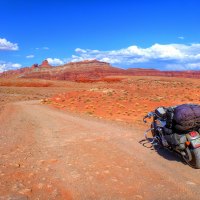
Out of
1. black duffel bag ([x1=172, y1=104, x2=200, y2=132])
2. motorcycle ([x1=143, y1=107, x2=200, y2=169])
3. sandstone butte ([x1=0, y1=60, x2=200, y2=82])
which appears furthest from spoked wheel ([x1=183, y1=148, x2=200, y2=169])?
sandstone butte ([x1=0, y1=60, x2=200, y2=82])

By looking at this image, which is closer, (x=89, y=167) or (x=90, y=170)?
(x=90, y=170)

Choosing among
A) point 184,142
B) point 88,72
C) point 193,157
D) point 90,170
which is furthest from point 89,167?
point 88,72

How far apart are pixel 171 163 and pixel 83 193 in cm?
263

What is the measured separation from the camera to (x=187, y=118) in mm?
6793

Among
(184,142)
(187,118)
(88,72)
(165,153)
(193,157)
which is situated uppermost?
Result: (88,72)

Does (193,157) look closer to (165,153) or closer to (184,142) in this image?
(184,142)

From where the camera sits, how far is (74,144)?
9.26m

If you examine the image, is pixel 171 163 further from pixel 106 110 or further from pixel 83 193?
pixel 106 110

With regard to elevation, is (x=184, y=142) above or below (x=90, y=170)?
above

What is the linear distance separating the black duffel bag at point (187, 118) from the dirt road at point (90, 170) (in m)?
0.92

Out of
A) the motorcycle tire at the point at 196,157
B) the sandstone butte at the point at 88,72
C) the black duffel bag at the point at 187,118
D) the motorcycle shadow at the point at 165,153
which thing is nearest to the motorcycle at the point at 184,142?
the motorcycle tire at the point at 196,157

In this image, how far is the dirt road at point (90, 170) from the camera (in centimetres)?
550

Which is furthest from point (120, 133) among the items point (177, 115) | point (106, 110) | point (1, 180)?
point (106, 110)

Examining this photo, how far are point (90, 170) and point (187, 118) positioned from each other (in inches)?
98.8
